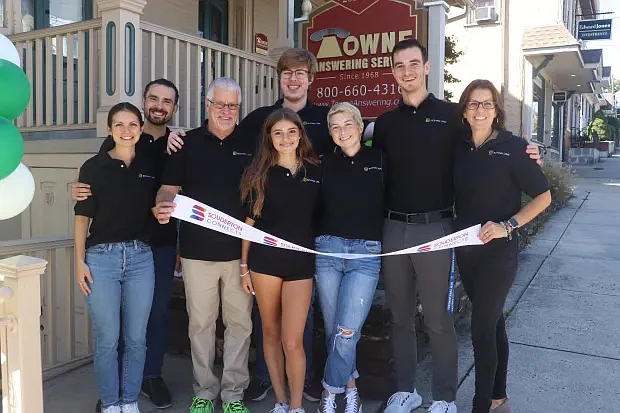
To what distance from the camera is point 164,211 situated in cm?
302

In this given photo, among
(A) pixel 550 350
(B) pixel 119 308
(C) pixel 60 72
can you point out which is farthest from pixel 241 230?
(C) pixel 60 72

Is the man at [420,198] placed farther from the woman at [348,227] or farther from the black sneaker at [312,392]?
the black sneaker at [312,392]

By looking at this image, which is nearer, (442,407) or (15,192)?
(15,192)

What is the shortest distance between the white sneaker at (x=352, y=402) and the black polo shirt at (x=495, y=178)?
3.83 feet

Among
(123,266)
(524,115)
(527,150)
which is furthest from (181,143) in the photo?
(524,115)

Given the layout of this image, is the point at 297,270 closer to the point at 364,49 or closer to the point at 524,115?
the point at 364,49

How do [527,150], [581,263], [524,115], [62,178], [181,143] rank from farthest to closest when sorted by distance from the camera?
[524,115], [581,263], [62,178], [181,143], [527,150]

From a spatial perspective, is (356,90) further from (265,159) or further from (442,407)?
(442,407)

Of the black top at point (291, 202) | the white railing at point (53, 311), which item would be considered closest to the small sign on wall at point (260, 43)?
the white railing at point (53, 311)

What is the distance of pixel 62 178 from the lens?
18.1 ft

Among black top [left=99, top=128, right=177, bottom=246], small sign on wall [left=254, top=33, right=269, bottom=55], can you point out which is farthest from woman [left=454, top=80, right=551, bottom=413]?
small sign on wall [left=254, top=33, right=269, bottom=55]

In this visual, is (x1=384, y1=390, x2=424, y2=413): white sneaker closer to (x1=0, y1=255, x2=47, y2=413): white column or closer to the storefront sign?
(x1=0, y1=255, x2=47, y2=413): white column

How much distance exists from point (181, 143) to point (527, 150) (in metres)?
1.86

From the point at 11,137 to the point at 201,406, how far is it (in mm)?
1845
